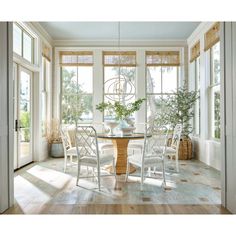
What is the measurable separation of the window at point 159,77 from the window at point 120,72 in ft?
1.54

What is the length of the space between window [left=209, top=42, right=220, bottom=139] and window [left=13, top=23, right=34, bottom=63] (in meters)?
4.28

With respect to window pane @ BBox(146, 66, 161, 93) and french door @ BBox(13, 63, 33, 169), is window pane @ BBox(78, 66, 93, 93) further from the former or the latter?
window pane @ BBox(146, 66, 161, 93)

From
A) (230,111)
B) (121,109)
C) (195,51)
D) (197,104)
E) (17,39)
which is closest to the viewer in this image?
(230,111)

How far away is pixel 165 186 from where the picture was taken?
367 cm

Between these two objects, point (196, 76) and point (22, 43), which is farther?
point (196, 76)

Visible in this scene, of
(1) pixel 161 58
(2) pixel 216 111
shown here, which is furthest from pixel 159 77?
(2) pixel 216 111

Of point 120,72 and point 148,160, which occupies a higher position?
point 120,72

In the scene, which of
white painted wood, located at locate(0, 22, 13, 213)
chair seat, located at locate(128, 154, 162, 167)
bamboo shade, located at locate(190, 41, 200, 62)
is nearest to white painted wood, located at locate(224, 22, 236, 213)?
chair seat, located at locate(128, 154, 162, 167)

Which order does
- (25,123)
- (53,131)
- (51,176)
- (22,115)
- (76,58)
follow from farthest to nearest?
(76,58)
(53,131)
(25,123)
(22,115)
(51,176)

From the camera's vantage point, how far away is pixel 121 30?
605 centimetres

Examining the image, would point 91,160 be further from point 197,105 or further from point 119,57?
point 119,57

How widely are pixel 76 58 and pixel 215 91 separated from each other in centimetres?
390
